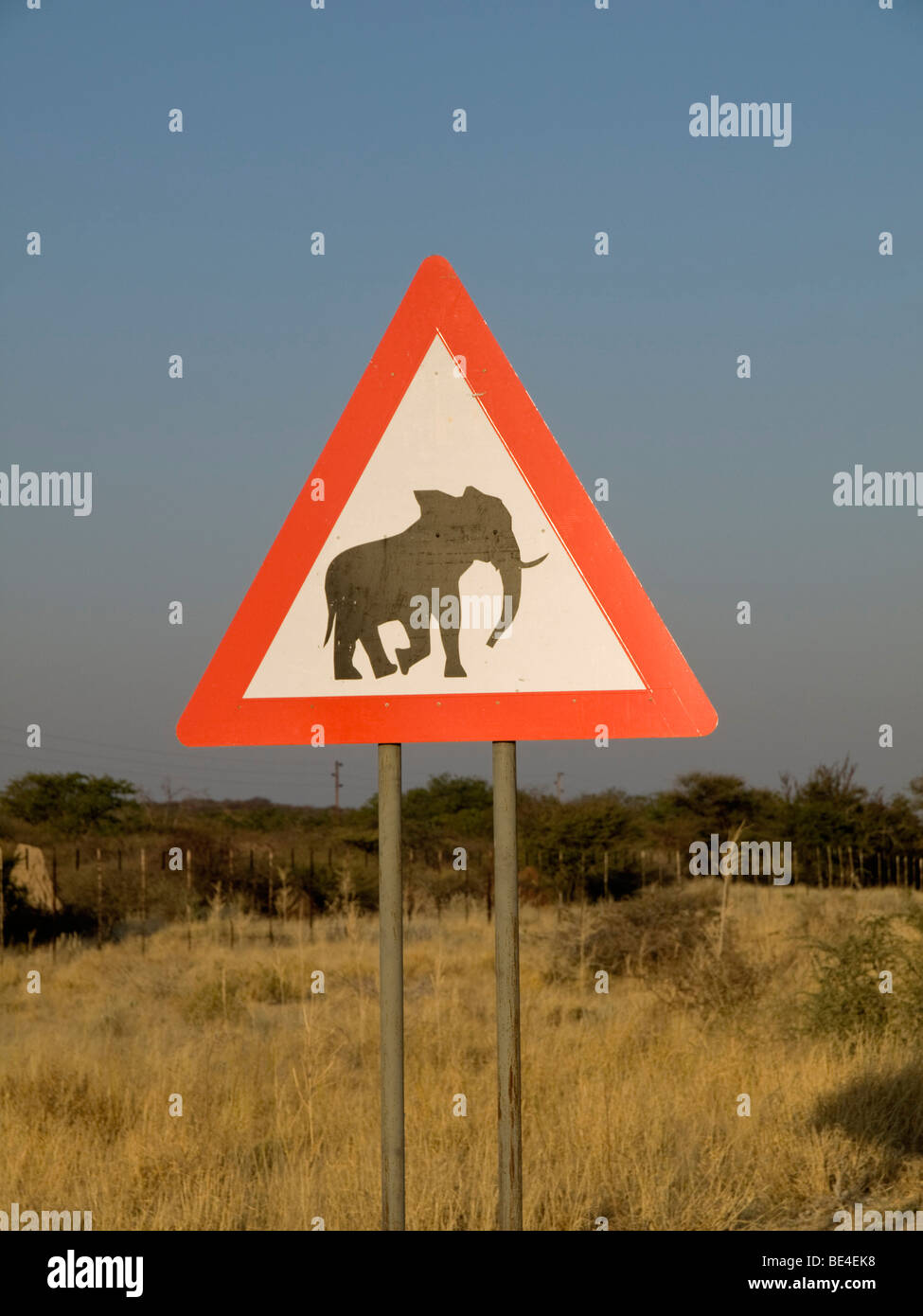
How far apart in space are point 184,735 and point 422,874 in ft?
68.2

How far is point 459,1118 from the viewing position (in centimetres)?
→ 541

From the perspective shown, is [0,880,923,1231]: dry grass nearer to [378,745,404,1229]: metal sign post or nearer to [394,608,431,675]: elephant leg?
[378,745,404,1229]: metal sign post

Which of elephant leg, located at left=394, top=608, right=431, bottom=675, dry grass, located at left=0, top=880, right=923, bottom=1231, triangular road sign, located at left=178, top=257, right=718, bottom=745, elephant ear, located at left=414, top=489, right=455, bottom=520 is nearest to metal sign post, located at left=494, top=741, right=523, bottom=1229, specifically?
triangular road sign, located at left=178, top=257, right=718, bottom=745

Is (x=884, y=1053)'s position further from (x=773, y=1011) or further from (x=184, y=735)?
(x=184, y=735)

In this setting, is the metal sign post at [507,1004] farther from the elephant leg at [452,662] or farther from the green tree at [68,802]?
the green tree at [68,802]

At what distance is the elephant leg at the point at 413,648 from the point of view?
244cm

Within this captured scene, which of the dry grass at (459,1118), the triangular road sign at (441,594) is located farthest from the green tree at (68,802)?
the triangular road sign at (441,594)

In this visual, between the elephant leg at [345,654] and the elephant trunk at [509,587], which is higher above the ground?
the elephant trunk at [509,587]

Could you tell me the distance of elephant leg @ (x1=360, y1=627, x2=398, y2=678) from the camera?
8.04 feet

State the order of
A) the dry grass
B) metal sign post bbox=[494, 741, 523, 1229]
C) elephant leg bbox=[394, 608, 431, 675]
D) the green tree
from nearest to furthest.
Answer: metal sign post bbox=[494, 741, 523, 1229] < elephant leg bbox=[394, 608, 431, 675] < the dry grass < the green tree

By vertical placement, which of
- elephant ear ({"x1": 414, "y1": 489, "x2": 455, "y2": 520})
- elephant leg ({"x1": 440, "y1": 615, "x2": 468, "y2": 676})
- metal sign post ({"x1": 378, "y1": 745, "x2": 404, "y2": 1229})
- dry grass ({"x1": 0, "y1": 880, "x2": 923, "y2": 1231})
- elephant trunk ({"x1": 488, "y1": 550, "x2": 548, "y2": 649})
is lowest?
dry grass ({"x1": 0, "y1": 880, "x2": 923, "y2": 1231})

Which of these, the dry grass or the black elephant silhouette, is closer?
the black elephant silhouette

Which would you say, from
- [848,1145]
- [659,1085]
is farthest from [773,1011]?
[848,1145]

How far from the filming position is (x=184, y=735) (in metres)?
2.62
